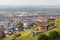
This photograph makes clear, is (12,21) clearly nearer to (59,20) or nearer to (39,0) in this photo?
(39,0)

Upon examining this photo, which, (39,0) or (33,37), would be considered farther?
(39,0)

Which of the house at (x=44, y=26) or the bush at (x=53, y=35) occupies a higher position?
the house at (x=44, y=26)

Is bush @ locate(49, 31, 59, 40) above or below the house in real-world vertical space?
below

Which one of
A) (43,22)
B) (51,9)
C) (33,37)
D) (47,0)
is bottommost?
(33,37)

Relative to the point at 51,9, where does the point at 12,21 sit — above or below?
below

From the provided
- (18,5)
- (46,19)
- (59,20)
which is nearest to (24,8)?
(18,5)

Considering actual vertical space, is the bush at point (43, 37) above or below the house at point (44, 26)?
below

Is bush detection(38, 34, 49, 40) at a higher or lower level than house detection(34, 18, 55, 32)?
lower

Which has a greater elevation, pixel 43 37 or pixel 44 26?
pixel 44 26

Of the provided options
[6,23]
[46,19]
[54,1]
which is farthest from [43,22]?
[6,23]
